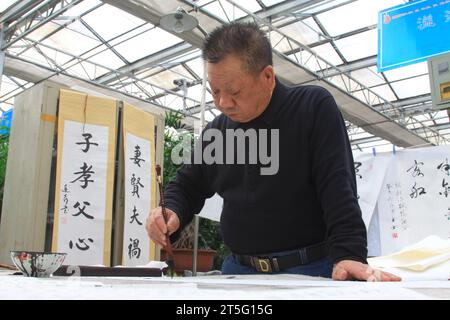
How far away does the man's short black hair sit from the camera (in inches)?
45.4

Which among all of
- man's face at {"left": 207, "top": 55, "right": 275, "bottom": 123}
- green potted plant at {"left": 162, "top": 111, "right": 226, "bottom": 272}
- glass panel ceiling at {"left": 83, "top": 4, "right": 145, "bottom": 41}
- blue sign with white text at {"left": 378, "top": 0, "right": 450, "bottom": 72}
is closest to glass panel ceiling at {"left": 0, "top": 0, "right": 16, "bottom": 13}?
glass panel ceiling at {"left": 83, "top": 4, "right": 145, "bottom": 41}

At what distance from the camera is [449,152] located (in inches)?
110

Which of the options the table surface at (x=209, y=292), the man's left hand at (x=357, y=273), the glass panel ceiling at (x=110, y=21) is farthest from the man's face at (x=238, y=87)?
the glass panel ceiling at (x=110, y=21)

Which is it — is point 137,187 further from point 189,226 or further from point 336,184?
point 336,184

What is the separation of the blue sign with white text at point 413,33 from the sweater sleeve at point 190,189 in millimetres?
3121

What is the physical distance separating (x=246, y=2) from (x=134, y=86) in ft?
10.5

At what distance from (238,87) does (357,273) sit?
1.78ft

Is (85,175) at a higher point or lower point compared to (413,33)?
lower

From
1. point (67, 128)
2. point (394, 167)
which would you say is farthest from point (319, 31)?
point (67, 128)

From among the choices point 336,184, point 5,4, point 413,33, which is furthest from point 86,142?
point 5,4

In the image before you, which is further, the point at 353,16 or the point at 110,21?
the point at 110,21

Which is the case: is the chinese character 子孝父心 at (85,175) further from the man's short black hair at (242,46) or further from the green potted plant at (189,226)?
the man's short black hair at (242,46)

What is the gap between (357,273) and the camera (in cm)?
89

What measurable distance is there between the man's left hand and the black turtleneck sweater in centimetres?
9
